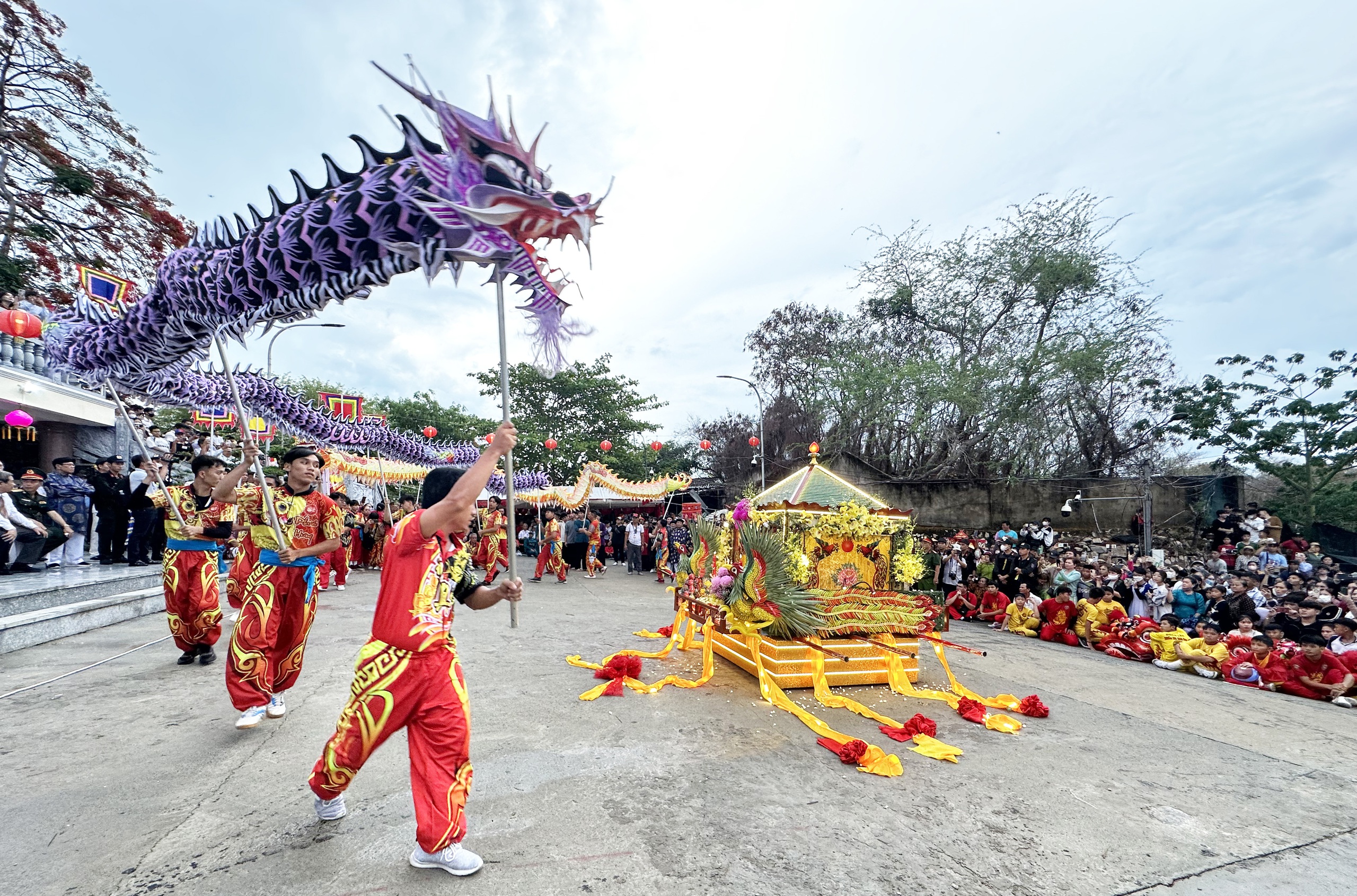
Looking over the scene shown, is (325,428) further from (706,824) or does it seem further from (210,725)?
(706,824)

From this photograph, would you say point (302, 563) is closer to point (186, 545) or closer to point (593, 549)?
point (186, 545)

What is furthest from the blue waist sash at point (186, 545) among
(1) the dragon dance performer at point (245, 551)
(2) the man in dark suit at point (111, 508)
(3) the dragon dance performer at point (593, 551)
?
(3) the dragon dance performer at point (593, 551)

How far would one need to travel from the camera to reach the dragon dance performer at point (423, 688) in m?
2.45

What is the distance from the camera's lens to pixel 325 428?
45.5 ft

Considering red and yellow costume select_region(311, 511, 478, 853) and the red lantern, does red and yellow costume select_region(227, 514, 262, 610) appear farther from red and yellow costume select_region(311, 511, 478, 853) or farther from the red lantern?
the red lantern

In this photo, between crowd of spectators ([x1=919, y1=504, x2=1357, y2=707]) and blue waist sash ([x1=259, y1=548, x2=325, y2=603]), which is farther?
crowd of spectators ([x1=919, y1=504, x2=1357, y2=707])

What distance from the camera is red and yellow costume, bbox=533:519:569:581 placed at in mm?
14500

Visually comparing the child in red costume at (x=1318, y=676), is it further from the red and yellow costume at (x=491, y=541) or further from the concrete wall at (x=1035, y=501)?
the concrete wall at (x=1035, y=501)

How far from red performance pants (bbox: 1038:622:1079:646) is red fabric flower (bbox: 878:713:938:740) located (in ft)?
18.0

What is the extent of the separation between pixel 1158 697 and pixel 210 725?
7393 millimetres

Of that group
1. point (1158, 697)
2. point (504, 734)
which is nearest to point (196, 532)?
point (504, 734)

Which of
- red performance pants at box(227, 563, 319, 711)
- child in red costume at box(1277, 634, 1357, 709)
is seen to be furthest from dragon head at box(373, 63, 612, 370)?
child in red costume at box(1277, 634, 1357, 709)

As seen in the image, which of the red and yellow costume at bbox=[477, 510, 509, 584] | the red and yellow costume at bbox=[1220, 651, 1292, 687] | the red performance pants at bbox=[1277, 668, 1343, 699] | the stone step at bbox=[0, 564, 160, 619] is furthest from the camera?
the red and yellow costume at bbox=[477, 510, 509, 584]

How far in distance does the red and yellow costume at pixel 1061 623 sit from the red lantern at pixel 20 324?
15.2 meters
